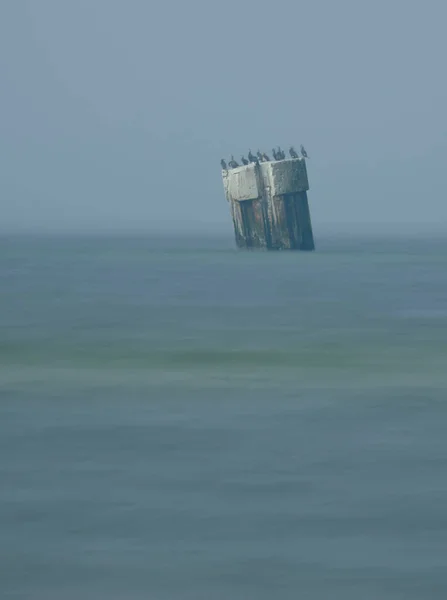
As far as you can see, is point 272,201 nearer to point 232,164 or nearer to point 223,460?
point 232,164

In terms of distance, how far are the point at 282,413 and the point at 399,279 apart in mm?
41770

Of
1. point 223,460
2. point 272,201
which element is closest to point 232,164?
point 272,201

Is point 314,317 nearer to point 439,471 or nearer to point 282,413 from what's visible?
point 282,413

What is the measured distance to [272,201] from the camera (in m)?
66.4

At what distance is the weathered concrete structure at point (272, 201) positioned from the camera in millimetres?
66062

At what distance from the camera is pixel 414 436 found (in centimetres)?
1900

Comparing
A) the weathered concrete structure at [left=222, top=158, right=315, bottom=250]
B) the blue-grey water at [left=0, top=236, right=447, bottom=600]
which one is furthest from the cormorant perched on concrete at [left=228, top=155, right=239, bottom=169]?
the blue-grey water at [left=0, top=236, right=447, bottom=600]

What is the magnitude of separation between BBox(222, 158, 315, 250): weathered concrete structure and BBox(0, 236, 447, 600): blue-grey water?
27.3m

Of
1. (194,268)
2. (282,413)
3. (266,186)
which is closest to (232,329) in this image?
(282,413)

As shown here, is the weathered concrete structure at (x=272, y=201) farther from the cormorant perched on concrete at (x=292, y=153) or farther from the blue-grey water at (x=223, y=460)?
the blue-grey water at (x=223, y=460)

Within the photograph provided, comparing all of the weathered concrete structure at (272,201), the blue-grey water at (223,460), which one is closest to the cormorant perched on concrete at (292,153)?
the weathered concrete structure at (272,201)

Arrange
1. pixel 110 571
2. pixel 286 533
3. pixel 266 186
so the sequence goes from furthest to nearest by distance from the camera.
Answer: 1. pixel 266 186
2. pixel 286 533
3. pixel 110 571

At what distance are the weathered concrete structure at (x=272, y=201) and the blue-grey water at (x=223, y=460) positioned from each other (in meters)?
27.3

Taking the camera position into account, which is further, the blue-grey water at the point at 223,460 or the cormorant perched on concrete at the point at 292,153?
the cormorant perched on concrete at the point at 292,153
